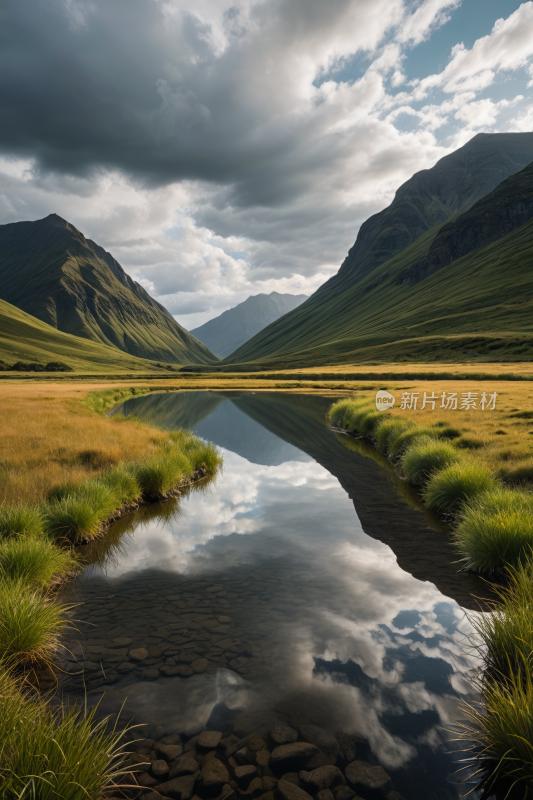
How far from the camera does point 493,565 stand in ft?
32.8

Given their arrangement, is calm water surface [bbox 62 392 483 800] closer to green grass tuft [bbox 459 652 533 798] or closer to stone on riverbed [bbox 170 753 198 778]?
green grass tuft [bbox 459 652 533 798]

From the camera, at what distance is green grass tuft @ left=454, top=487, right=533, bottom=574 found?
966 centimetres

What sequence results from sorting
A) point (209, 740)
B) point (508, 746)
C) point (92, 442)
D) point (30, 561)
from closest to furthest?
point (508, 746) < point (209, 740) < point (30, 561) < point (92, 442)

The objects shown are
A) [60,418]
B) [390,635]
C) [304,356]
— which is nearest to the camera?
[390,635]

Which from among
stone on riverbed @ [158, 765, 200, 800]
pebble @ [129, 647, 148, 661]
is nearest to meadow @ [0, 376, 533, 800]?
stone on riverbed @ [158, 765, 200, 800]

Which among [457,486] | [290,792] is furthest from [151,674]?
[457,486]

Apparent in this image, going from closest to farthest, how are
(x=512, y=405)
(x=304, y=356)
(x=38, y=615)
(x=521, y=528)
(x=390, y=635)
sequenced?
(x=38, y=615) < (x=390, y=635) < (x=521, y=528) < (x=512, y=405) < (x=304, y=356)

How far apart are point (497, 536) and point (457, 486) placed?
480 centimetres

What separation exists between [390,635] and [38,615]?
675 cm

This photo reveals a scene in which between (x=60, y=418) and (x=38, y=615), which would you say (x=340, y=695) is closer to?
(x=38, y=615)

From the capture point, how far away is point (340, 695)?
671cm

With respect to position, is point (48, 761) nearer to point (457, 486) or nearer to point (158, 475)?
point (457, 486)

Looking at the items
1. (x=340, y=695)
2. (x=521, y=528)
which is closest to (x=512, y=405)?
(x=521, y=528)

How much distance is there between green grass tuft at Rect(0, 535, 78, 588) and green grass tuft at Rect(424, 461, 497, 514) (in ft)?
40.2
